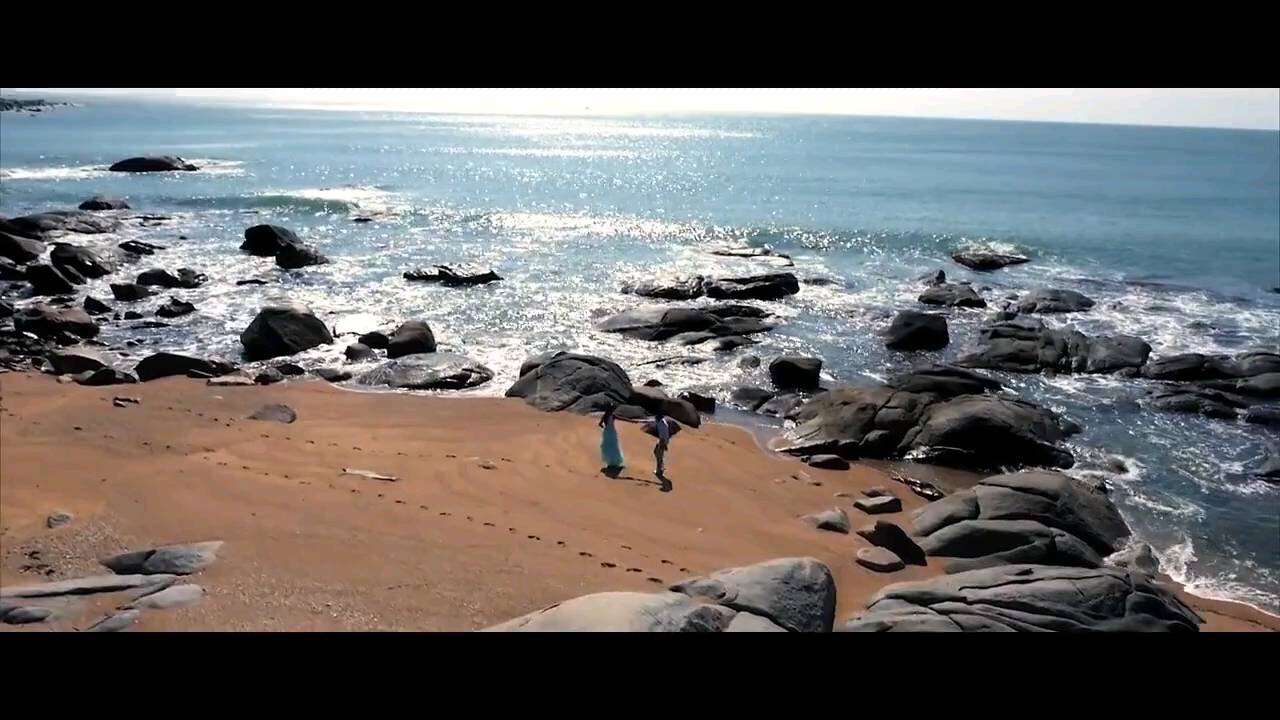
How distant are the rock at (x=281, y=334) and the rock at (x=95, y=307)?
5.39 meters

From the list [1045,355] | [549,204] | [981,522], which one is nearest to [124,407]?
[981,522]

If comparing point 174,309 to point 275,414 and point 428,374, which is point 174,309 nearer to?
point 428,374

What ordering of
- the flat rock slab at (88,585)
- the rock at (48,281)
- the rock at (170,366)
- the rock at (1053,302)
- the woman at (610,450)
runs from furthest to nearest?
the rock at (1053,302) < the rock at (48,281) < the rock at (170,366) < the woman at (610,450) < the flat rock slab at (88,585)

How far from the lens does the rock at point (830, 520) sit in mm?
12195

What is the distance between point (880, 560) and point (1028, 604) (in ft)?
9.30

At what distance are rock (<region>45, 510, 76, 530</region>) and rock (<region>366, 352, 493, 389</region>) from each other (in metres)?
8.61

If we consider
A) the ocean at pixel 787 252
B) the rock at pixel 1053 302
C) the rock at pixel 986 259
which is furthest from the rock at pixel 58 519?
the rock at pixel 986 259

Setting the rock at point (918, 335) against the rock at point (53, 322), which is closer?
the rock at point (53, 322)

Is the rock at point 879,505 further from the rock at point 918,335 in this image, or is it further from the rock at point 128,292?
the rock at point 128,292

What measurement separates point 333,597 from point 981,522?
27.2 feet

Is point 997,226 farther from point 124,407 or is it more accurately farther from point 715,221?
point 124,407

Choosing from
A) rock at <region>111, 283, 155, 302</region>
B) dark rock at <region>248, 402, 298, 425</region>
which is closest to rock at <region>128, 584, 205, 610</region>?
dark rock at <region>248, 402, 298, 425</region>

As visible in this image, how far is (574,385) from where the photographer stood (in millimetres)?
17391
